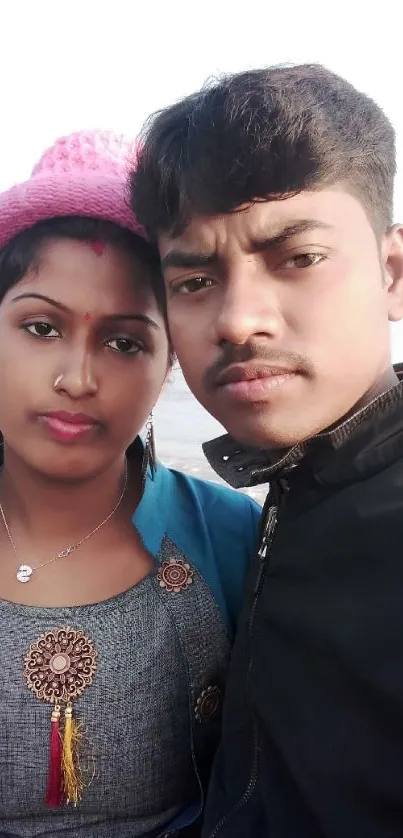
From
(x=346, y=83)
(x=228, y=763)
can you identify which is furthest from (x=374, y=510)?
(x=346, y=83)

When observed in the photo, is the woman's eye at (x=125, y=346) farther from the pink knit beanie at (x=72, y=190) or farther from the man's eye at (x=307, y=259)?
the man's eye at (x=307, y=259)

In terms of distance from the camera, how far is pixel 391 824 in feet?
2.02

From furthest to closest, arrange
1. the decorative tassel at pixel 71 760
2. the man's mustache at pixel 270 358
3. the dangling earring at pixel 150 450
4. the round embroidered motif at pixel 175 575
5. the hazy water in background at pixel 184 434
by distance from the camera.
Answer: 1. the hazy water in background at pixel 184 434
2. the dangling earring at pixel 150 450
3. the round embroidered motif at pixel 175 575
4. the decorative tassel at pixel 71 760
5. the man's mustache at pixel 270 358

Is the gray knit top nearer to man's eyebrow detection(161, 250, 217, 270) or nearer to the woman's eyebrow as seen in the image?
the woman's eyebrow

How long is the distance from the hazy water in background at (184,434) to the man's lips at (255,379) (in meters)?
2.08

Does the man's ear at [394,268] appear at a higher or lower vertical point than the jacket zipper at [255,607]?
higher

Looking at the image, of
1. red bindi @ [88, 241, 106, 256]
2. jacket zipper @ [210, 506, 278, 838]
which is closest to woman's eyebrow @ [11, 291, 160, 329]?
red bindi @ [88, 241, 106, 256]

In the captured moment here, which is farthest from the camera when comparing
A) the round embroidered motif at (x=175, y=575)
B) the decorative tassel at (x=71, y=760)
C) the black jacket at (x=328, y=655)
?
the round embroidered motif at (x=175, y=575)

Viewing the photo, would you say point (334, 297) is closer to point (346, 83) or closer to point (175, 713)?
point (346, 83)

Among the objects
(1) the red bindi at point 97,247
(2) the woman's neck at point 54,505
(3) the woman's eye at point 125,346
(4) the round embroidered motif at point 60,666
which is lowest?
(4) the round embroidered motif at point 60,666

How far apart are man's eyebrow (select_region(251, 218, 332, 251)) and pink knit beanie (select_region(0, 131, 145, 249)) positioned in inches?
13.9

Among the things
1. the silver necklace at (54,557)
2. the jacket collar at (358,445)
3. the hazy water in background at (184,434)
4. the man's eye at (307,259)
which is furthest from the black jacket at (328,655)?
the hazy water in background at (184,434)

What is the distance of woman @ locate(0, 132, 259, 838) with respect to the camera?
0.98 m

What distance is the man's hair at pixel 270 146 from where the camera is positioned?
2.49 ft
